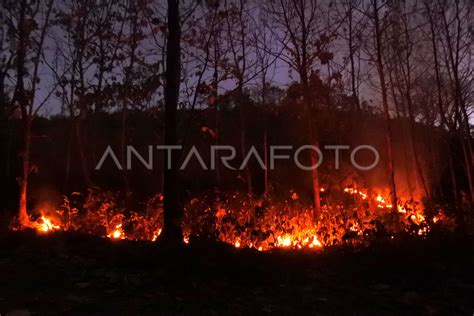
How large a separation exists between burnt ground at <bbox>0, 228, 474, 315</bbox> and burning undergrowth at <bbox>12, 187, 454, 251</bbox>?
1.47 ft

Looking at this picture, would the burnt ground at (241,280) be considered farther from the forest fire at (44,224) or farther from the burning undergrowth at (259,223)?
the forest fire at (44,224)

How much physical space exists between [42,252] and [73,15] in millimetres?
6997

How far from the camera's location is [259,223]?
23.7ft

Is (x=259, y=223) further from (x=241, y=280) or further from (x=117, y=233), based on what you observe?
(x=117, y=233)

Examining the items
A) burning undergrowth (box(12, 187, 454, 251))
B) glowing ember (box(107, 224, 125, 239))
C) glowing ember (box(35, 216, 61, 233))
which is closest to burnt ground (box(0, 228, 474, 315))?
burning undergrowth (box(12, 187, 454, 251))

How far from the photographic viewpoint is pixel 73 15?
11383mm

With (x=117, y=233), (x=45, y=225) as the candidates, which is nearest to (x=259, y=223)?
(x=117, y=233)

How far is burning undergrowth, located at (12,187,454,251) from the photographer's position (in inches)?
253

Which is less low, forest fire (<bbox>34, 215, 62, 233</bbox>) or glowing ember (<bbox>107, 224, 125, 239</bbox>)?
forest fire (<bbox>34, 215, 62, 233</bbox>)

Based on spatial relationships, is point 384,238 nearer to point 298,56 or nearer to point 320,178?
point 298,56

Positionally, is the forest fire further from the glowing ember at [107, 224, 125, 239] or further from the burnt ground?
the burnt ground

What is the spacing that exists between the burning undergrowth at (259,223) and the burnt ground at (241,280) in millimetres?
448

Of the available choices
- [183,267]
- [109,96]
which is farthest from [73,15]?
[183,267]

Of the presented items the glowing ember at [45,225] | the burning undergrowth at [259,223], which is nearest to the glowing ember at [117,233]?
the burning undergrowth at [259,223]
